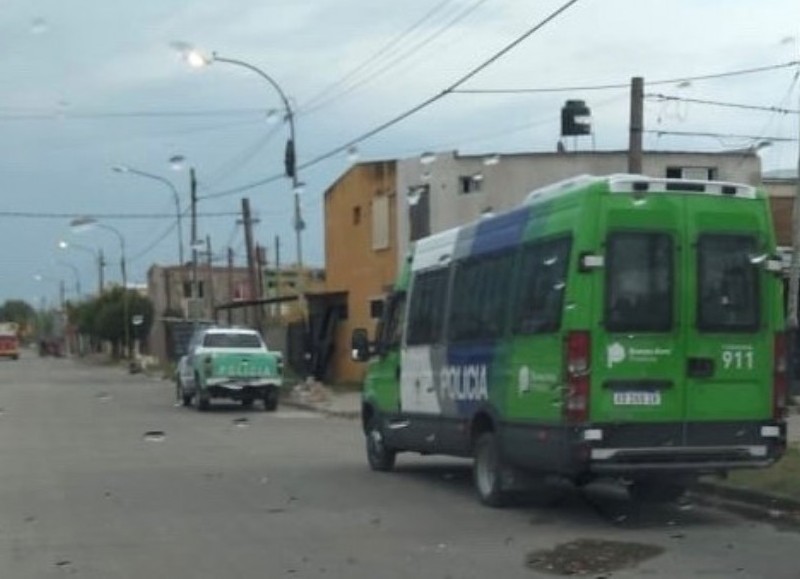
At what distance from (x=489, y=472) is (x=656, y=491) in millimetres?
1546

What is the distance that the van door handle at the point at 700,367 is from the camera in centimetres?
1282

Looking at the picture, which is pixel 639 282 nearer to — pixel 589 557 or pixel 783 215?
pixel 589 557

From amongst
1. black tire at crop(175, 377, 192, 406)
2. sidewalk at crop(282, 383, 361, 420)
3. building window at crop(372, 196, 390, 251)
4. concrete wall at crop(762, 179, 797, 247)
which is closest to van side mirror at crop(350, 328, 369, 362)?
sidewalk at crop(282, 383, 361, 420)

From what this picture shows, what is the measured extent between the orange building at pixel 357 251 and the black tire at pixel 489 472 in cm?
2783

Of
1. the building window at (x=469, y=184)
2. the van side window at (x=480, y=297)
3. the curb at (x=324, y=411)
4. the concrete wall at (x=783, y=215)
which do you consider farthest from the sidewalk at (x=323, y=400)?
the van side window at (x=480, y=297)

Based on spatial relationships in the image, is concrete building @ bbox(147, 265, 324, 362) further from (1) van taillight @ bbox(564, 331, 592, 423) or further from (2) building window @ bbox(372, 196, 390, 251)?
(1) van taillight @ bbox(564, 331, 592, 423)

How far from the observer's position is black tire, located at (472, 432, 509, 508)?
14.1 metres

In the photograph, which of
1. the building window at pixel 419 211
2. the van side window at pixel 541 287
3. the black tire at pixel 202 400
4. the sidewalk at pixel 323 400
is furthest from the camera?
the building window at pixel 419 211

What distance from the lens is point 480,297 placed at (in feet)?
48.6

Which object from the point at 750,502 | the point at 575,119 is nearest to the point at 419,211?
the point at 575,119

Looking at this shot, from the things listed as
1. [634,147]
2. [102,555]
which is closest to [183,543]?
[102,555]

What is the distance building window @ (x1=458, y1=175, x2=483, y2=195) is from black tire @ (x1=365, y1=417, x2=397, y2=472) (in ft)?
81.8

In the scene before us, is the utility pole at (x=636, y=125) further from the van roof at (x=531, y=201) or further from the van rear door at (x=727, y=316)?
the van rear door at (x=727, y=316)

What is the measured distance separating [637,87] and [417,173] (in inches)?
816
